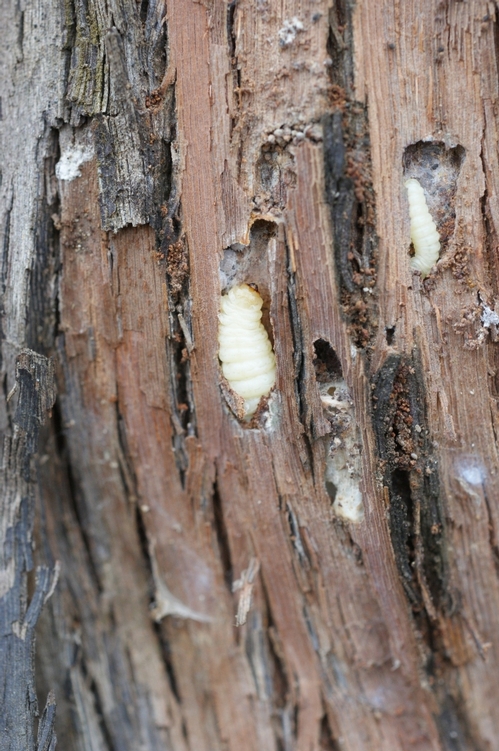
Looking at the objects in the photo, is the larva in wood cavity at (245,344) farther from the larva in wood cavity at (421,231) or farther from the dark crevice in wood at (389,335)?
the larva in wood cavity at (421,231)

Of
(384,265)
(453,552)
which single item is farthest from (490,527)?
(384,265)

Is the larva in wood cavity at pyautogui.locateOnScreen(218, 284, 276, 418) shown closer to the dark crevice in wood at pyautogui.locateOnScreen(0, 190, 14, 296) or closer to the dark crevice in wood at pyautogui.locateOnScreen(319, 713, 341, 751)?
the dark crevice in wood at pyautogui.locateOnScreen(0, 190, 14, 296)

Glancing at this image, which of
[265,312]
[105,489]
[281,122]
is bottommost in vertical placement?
[105,489]

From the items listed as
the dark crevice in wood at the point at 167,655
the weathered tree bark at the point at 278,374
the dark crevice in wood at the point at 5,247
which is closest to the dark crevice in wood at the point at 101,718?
the weathered tree bark at the point at 278,374

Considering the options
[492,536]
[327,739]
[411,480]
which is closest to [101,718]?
[327,739]

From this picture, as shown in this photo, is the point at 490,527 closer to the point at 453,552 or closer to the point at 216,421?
the point at 453,552

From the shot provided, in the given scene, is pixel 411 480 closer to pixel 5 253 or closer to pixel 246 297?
pixel 246 297
